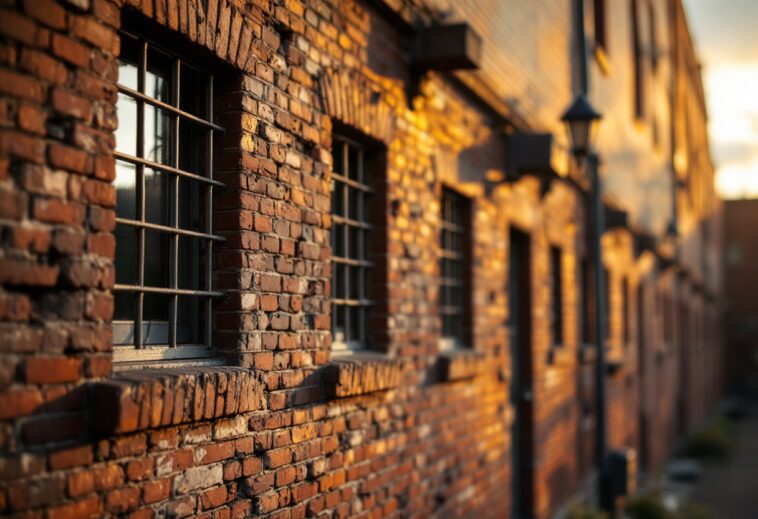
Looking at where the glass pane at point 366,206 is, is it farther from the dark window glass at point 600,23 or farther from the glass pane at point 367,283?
the dark window glass at point 600,23

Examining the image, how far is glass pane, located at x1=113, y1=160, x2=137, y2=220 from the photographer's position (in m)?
3.38

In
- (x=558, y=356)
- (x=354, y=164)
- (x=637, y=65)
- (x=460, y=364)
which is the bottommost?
(x=558, y=356)

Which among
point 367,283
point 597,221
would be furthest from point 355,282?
point 597,221

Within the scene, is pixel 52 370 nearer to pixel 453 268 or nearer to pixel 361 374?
pixel 361 374

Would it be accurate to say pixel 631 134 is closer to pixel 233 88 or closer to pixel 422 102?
pixel 422 102

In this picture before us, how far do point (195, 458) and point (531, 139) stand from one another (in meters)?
5.28

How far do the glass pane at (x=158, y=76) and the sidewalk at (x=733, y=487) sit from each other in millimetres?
11664

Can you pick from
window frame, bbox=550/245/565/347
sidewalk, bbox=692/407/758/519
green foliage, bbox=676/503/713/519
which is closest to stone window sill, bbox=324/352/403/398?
window frame, bbox=550/245/565/347

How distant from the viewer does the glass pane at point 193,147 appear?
3.83m

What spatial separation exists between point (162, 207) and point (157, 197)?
2.0 inches

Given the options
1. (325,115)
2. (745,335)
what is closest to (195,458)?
(325,115)

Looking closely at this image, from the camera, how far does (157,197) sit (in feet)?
12.0

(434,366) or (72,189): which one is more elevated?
(72,189)

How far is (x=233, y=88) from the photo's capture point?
153 inches
